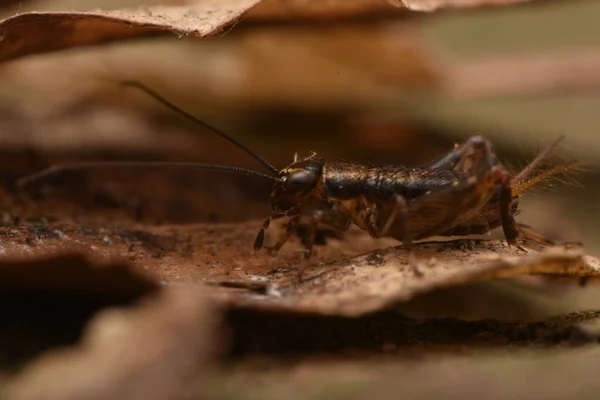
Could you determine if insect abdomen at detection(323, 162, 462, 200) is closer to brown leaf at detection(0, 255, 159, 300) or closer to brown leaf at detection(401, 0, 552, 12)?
brown leaf at detection(401, 0, 552, 12)

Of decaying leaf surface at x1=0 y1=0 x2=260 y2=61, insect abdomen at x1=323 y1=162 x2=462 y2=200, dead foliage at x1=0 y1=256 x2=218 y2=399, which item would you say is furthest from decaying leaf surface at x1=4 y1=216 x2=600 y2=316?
decaying leaf surface at x1=0 y1=0 x2=260 y2=61

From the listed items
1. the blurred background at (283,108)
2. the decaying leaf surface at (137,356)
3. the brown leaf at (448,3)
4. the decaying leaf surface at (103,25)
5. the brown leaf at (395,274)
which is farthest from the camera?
the blurred background at (283,108)

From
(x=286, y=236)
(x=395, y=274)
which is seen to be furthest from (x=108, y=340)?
(x=286, y=236)

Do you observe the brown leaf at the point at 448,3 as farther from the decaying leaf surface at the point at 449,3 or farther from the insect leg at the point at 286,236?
the insect leg at the point at 286,236

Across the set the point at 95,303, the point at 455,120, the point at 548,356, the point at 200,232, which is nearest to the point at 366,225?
the point at 200,232

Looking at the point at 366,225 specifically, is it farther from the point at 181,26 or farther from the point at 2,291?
the point at 2,291

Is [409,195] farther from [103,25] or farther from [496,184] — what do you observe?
[103,25]

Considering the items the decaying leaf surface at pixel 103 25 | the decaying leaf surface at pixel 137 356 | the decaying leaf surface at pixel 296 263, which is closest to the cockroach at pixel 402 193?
the decaying leaf surface at pixel 296 263
